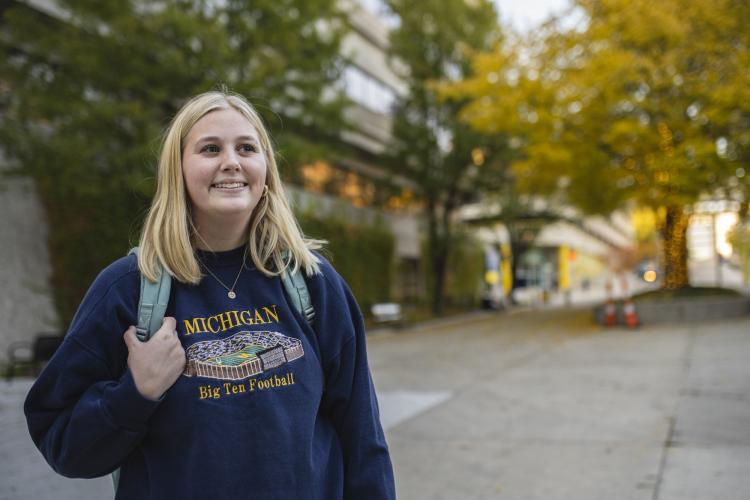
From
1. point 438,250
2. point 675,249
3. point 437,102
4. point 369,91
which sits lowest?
point 675,249

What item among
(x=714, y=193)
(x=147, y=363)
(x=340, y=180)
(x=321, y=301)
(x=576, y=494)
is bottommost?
(x=576, y=494)

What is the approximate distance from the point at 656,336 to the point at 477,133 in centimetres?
1382

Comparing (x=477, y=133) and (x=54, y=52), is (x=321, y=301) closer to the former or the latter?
(x=54, y=52)

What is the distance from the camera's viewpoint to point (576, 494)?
4.91m

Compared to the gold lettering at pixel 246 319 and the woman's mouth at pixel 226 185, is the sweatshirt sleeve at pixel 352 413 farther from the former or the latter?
the woman's mouth at pixel 226 185

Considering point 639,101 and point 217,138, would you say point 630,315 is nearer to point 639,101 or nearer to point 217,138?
point 639,101

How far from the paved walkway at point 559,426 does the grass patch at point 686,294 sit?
216 inches

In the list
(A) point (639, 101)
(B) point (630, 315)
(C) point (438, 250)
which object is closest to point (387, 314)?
(B) point (630, 315)

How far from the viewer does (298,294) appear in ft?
6.59

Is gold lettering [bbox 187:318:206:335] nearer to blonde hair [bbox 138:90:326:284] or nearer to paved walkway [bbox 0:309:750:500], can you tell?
blonde hair [bbox 138:90:326:284]

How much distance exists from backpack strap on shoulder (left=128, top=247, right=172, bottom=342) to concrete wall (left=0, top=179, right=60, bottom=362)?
1290cm

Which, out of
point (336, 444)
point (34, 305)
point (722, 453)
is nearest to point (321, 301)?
point (336, 444)

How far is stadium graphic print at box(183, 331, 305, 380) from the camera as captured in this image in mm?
1817

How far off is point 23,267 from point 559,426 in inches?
442
